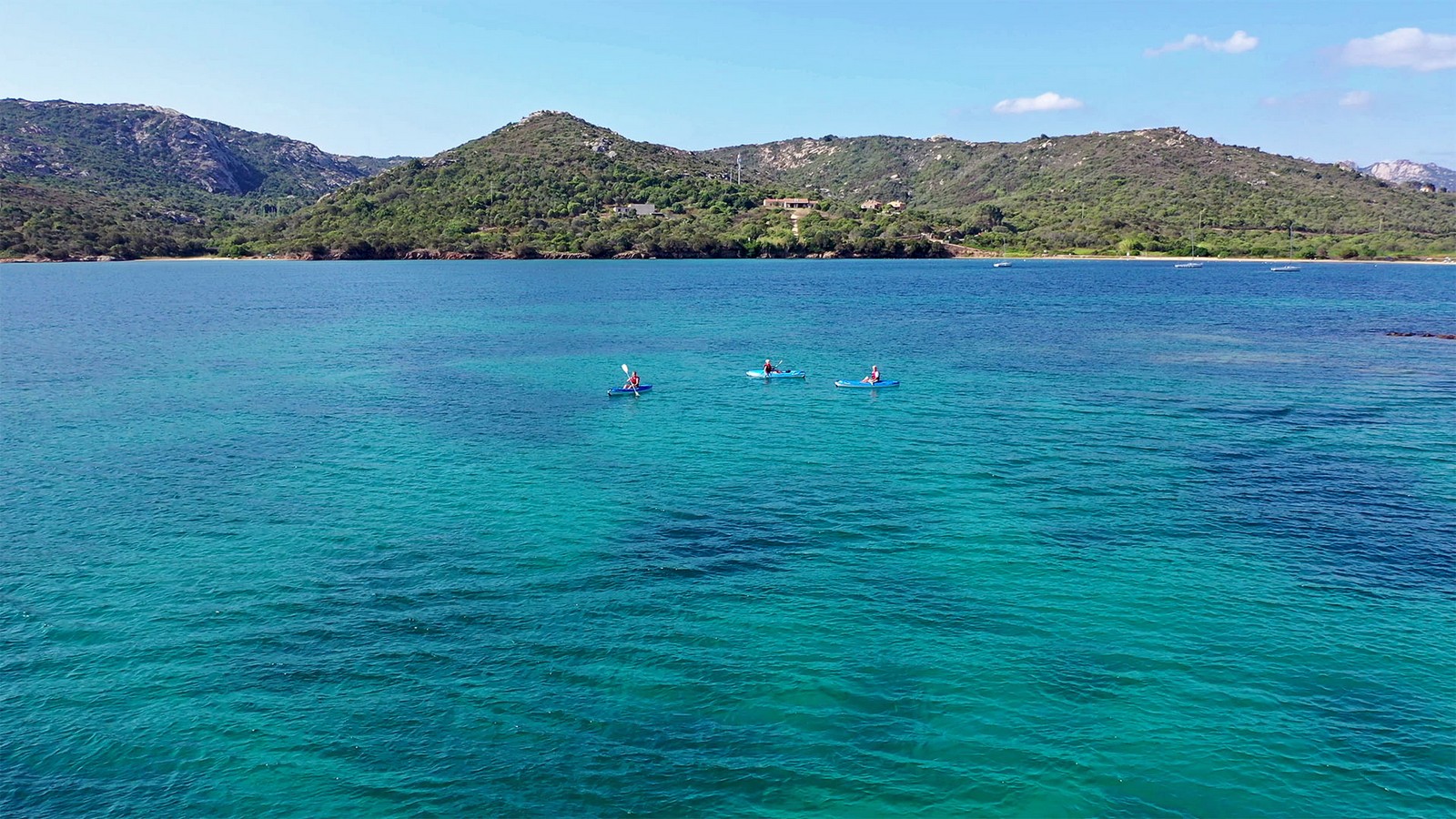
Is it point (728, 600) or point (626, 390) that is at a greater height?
point (626, 390)

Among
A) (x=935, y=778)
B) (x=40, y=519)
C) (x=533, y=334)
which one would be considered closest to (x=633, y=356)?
(x=533, y=334)

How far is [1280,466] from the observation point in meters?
48.7

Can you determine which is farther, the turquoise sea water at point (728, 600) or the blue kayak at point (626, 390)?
the blue kayak at point (626, 390)

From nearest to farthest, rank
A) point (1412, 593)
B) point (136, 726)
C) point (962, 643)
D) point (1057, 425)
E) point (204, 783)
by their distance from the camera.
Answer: point (204, 783) < point (136, 726) < point (962, 643) < point (1412, 593) < point (1057, 425)

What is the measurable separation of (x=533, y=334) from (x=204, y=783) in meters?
89.6

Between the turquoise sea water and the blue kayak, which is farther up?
the blue kayak

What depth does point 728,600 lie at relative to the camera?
3256cm

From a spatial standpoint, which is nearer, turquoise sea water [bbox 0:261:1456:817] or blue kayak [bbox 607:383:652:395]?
turquoise sea water [bbox 0:261:1456:817]

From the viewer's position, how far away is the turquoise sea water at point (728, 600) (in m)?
23.1

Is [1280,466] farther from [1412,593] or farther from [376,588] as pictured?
[376,588]

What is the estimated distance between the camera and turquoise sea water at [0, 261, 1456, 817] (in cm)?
2309

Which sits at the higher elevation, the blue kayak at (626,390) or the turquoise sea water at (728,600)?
the blue kayak at (626,390)

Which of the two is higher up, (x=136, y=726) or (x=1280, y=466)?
(x=1280, y=466)

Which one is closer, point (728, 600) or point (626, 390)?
point (728, 600)
